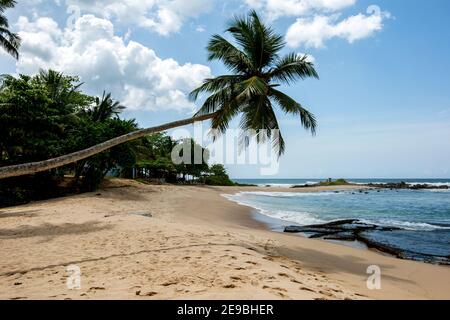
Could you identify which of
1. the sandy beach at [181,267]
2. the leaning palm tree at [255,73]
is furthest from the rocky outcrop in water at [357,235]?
the leaning palm tree at [255,73]

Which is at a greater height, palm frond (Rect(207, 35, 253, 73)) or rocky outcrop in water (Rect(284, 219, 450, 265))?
palm frond (Rect(207, 35, 253, 73))

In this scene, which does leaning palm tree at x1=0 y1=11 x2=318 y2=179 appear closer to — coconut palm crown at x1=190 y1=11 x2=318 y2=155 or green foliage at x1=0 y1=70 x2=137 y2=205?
coconut palm crown at x1=190 y1=11 x2=318 y2=155

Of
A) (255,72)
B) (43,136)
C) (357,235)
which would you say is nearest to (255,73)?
(255,72)

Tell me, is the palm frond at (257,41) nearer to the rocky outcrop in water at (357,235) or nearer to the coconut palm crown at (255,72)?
the coconut palm crown at (255,72)

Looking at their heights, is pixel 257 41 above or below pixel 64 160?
above

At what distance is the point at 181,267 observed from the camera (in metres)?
4.71

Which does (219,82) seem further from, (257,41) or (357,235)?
(357,235)

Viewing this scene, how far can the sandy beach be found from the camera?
12.2ft

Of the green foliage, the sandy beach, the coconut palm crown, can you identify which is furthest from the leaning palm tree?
the green foliage

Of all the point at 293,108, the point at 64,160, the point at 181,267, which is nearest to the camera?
the point at 181,267

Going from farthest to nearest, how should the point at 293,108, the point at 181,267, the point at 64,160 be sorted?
the point at 293,108 → the point at 64,160 → the point at 181,267

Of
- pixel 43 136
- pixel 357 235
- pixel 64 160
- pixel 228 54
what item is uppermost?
pixel 228 54
